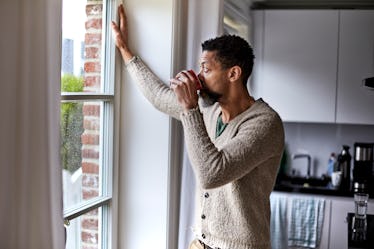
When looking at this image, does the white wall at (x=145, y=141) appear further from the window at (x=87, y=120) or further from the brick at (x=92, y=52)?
the brick at (x=92, y=52)

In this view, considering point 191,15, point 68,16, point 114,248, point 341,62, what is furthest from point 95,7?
point 341,62

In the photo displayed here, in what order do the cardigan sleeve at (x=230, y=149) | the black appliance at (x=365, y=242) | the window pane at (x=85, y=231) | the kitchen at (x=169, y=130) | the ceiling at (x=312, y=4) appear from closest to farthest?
the kitchen at (x=169, y=130)
the cardigan sleeve at (x=230, y=149)
the window pane at (x=85, y=231)
the black appliance at (x=365, y=242)
the ceiling at (x=312, y=4)

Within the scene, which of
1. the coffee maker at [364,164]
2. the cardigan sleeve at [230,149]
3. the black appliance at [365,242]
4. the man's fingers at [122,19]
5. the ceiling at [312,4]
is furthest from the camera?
the ceiling at [312,4]

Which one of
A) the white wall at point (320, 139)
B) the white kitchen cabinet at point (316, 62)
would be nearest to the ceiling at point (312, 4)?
the white kitchen cabinet at point (316, 62)

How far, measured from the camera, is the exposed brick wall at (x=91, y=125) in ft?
7.00

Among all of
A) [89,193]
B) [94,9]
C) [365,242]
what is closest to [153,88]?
[94,9]

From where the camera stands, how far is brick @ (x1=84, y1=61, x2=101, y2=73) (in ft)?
7.00

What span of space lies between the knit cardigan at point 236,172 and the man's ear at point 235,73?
0.40 ft

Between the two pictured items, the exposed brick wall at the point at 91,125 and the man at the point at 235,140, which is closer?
the man at the point at 235,140

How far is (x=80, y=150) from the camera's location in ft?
6.88

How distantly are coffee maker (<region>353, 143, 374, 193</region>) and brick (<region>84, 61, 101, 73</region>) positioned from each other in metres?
2.48

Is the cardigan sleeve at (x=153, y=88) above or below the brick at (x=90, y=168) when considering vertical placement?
above

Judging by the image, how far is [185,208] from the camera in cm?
240

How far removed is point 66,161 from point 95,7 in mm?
661
